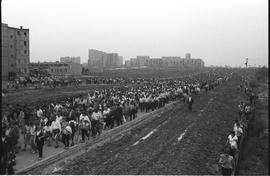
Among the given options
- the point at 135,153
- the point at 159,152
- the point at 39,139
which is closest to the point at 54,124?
the point at 39,139

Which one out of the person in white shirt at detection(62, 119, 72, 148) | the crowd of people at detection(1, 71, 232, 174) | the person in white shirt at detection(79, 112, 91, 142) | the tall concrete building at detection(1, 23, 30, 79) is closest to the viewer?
the crowd of people at detection(1, 71, 232, 174)

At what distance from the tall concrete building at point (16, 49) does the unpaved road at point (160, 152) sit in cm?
4806

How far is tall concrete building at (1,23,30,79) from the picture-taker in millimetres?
61156

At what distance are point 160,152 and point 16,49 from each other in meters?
57.1

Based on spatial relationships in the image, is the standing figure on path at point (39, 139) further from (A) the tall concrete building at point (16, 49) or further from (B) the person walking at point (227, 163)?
(A) the tall concrete building at point (16, 49)

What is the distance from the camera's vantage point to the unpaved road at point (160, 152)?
11.8 m

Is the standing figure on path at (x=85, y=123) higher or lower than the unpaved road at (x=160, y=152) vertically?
higher

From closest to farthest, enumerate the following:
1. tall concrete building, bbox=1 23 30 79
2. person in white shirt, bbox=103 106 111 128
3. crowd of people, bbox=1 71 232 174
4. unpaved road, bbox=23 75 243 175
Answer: crowd of people, bbox=1 71 232 174 → unpaved road, bbox=23 75 243 175 → person in white shirt, bbox=103 106 111 128 → tall concrete building, bbox=1 23 30 79

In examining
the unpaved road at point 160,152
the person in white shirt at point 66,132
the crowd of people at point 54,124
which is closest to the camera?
the crowd of people at point 54,124

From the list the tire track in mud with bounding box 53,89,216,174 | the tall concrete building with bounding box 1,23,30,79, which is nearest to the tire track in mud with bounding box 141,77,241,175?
the tire track in mud with bounding box 53,89,216,174

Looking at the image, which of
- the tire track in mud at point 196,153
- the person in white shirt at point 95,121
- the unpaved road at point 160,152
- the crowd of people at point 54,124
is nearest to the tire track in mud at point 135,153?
the unpaved road at point 160,152

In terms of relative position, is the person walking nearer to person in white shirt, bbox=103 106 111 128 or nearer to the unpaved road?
the unpaved road

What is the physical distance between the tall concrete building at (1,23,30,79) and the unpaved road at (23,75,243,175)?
48056mm

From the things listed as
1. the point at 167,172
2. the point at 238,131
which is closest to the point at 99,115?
the point at 167,172
